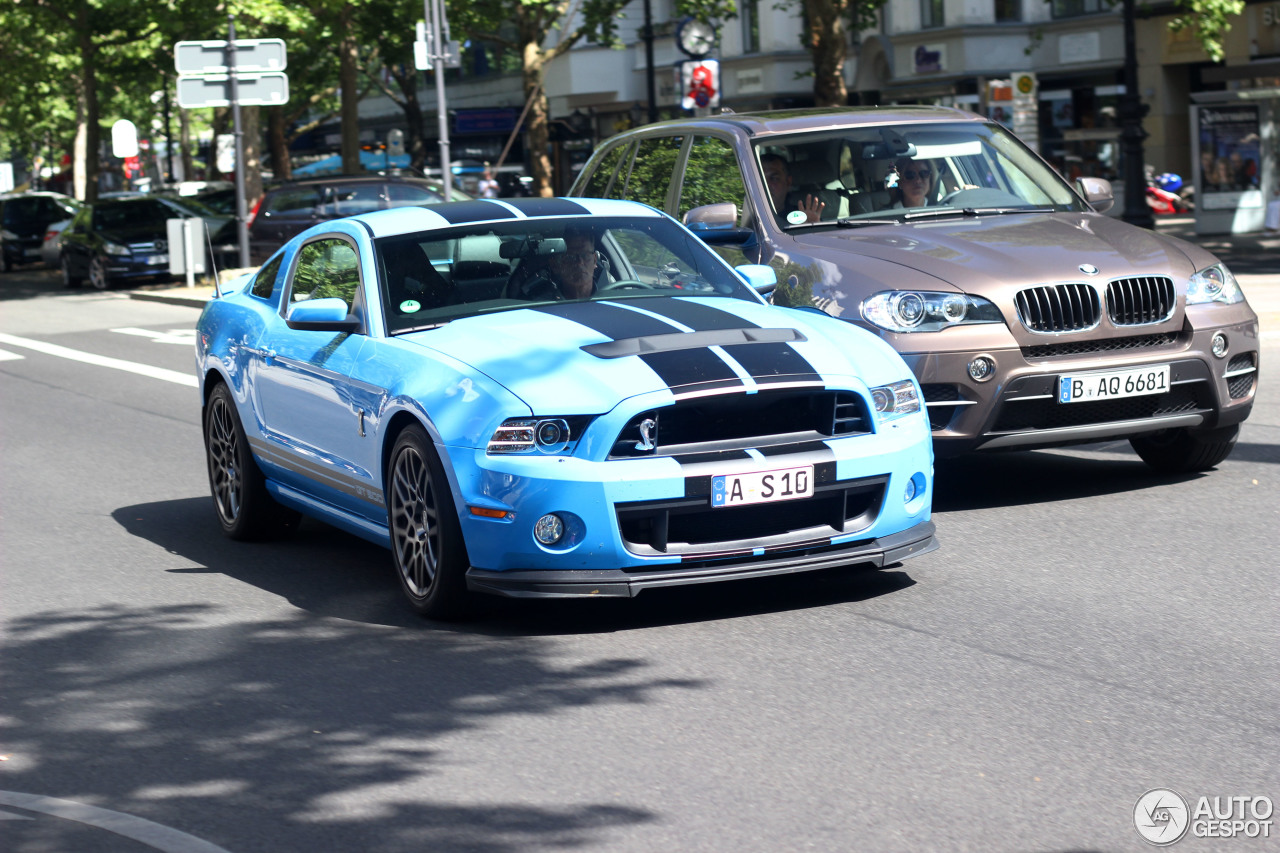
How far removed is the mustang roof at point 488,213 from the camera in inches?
289

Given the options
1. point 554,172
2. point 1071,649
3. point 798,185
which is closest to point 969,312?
point 798,185

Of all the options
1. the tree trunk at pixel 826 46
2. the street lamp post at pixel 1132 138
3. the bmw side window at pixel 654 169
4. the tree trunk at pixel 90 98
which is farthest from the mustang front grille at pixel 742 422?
the tree trunk at pixel 90 98

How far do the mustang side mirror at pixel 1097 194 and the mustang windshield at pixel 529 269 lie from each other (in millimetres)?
2905

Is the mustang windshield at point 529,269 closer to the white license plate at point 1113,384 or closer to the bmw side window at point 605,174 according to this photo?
the white license plate at point 1113,384

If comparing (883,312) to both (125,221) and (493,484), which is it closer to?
(493,484)

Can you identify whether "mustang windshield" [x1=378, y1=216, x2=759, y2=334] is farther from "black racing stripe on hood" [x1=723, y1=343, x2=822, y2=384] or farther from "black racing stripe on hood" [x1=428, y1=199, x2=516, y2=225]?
"black racing stripe on hood" [x1=723, y1=343, x2=822, y2=384]

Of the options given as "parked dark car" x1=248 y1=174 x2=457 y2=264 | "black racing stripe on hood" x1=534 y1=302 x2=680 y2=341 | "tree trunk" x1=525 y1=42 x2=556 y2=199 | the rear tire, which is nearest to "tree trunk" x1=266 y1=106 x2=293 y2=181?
"tree trunk" x1=525 y1=42 x2=556 y2=199

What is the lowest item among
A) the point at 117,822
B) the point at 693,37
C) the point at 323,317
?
the point at 117,822

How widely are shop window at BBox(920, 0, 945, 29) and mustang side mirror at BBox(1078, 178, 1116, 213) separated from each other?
123ft

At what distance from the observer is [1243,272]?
2200cm

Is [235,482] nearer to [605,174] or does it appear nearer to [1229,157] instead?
[605,174]

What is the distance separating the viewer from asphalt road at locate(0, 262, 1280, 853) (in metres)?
4.27

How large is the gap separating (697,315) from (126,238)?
27433mm

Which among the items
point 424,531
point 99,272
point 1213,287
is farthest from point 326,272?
point 99,272
